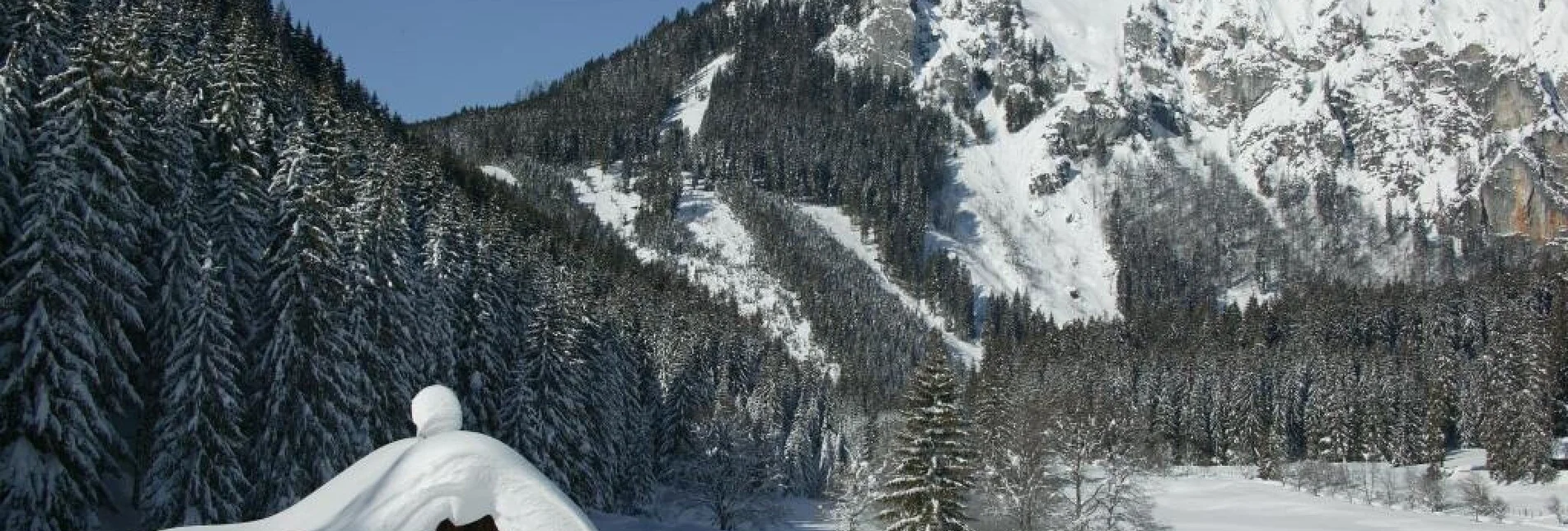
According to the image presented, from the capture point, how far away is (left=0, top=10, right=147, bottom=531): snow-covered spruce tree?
1931cm

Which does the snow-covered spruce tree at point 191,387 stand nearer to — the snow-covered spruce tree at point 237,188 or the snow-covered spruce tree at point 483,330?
the snow-covered spruce tree at point 237,188

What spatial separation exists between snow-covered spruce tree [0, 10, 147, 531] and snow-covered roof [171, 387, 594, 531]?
19781mm

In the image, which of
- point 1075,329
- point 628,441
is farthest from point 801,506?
point 1075,329

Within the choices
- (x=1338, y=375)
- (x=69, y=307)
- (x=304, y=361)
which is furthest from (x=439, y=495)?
(x=1338, y=375)

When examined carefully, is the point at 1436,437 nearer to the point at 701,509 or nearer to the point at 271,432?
the point at 701,509

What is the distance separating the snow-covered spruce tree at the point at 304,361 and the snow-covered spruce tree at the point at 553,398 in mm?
10601

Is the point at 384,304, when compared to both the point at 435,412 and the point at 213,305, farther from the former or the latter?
the point at 435,412

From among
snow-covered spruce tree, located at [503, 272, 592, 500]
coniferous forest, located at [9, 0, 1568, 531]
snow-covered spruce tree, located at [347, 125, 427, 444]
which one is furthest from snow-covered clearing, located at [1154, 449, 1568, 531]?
snow-covered spruce tree, located at [347, 125, 427, 444]

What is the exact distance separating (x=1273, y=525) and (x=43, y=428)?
62377 millimetres

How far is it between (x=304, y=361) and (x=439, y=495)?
82.9 feet

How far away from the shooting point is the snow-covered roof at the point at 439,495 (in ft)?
10.2

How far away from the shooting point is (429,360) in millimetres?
34062

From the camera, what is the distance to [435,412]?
349cm

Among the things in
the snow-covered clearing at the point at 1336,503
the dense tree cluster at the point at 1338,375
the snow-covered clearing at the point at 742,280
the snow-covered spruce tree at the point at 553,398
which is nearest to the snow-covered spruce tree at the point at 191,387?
the snow-covered spruce tree at the point at 553,398
